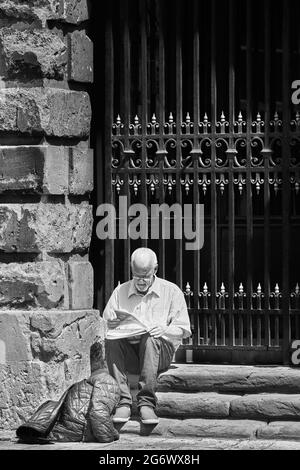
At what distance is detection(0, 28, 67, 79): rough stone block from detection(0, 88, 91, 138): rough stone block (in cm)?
14

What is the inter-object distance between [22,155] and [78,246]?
89 centimetres

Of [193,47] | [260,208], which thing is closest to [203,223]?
[260,208]

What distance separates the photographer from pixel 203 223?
468 inches

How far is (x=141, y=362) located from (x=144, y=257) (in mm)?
816

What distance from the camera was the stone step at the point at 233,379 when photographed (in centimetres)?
1106

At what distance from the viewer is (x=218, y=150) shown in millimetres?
11789

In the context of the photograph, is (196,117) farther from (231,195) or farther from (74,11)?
(74,11)

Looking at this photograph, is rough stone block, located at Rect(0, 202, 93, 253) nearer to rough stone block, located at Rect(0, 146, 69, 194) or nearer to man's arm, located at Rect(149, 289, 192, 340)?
rough stone block, located at Rect(0, 146, 69, 194)

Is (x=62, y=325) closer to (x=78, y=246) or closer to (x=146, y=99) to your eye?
(x=78, y=246)

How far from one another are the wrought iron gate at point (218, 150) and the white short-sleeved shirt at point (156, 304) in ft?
2.08

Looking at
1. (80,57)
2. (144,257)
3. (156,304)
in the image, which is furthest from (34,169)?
(156,304)

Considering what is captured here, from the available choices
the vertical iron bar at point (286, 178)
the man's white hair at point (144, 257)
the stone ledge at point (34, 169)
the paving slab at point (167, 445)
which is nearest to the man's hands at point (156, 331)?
the man's white hair at point (144, 257)

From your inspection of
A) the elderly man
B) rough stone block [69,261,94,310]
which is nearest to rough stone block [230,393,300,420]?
the elderly man

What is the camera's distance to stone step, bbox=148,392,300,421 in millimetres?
10812
